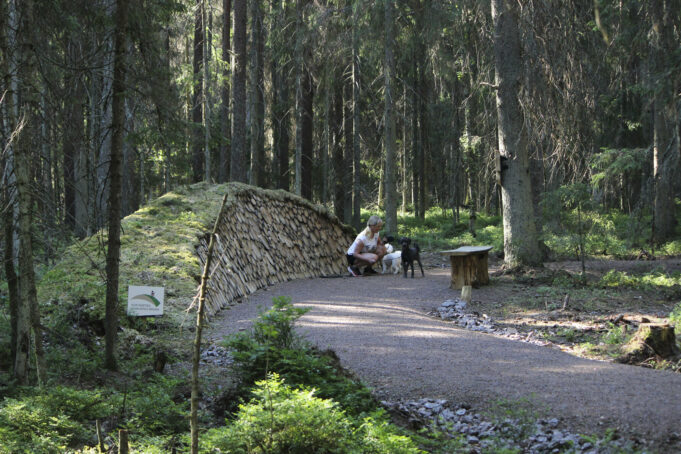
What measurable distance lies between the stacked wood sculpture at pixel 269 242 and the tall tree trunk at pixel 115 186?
11.2 ft

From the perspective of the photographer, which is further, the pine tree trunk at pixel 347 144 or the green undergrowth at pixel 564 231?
the pine tree trunk at pixel 347 144

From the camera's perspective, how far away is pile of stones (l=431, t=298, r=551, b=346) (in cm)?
759

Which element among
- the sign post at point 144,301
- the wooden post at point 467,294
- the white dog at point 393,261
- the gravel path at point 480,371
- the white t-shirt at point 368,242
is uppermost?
the white t-shirt at point 368,242

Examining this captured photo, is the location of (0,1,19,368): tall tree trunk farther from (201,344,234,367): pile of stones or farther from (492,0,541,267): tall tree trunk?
→ (492,0,541,267): tall tree trunk

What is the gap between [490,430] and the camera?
439cm

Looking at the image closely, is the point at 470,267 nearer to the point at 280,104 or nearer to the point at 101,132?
the point at 101,132

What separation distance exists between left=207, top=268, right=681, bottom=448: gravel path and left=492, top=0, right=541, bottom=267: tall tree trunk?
12.8 ft

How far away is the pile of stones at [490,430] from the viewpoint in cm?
402

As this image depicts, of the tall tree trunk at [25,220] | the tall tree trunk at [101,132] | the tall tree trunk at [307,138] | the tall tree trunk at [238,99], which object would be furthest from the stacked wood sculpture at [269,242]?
the tall tree trunk at [307,138]

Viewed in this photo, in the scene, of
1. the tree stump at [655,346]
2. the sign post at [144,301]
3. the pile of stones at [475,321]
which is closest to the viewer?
the tree stump at [655,346]

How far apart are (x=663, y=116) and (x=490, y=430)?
57.5ft

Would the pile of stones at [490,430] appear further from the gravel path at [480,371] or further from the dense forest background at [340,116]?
the dense forest background at [340,116]

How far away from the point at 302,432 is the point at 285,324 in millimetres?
1851

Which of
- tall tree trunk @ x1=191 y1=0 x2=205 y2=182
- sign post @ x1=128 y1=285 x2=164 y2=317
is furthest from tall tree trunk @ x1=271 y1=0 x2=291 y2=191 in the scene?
sign post @ x1=128 y1=285 x2=164 y2=317
